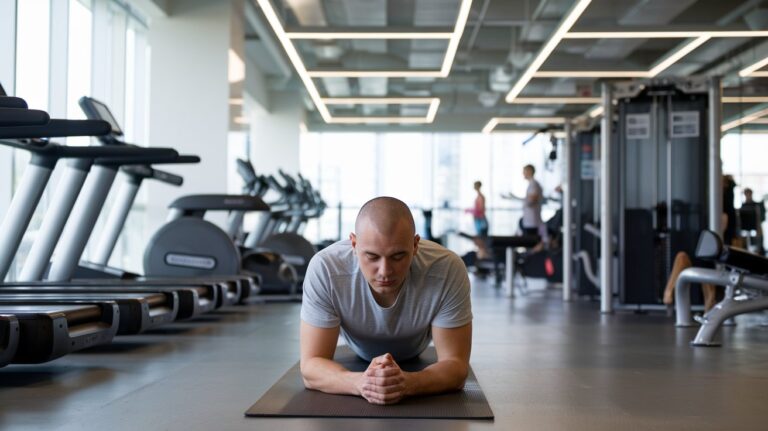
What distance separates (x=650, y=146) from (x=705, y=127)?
47 centimetres

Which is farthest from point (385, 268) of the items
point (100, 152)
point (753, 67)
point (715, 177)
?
point (753, 67)

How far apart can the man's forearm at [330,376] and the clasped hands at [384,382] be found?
6cm

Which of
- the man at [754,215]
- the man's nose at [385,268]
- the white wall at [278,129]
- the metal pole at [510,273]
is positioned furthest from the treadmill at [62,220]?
the white wall at [278,129]

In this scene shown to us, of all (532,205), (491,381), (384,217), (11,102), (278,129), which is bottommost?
(491,381)

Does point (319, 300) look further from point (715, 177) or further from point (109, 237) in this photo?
point (715, 177)

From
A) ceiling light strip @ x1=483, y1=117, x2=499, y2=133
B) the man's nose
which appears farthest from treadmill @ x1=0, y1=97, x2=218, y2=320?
ceiling light strip @ x1=483, y1=117, x2=499, y2=133

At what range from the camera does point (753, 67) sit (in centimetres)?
998

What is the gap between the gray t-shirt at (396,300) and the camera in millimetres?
3018

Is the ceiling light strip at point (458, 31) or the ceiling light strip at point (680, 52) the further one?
the ceiling light strip at point (680, 52)

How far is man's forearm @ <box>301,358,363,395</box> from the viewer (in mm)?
2955

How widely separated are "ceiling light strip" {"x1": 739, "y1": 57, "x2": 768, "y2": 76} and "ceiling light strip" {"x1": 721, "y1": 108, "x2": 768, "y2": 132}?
0.48 m

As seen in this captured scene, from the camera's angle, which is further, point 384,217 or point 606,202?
point 606,202

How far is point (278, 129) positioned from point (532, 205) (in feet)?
27.8

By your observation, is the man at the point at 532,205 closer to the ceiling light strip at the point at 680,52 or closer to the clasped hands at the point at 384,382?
the ceiling light strip at the point at 680,52
